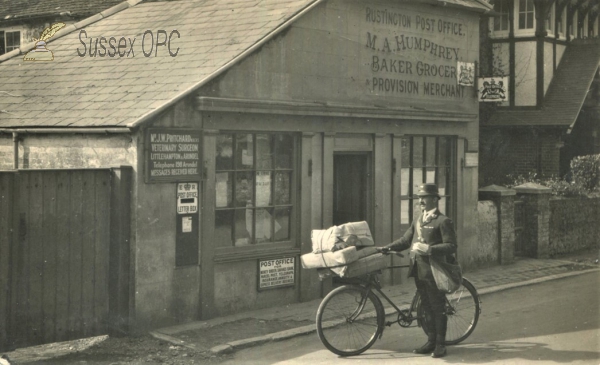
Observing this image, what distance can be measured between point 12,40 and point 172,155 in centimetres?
1392

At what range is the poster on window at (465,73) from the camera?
14.6m

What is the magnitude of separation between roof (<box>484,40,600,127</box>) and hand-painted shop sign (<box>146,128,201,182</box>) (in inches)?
599

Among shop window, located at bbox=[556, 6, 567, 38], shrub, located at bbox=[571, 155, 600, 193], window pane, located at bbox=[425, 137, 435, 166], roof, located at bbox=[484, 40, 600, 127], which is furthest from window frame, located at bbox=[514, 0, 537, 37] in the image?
window pane, located at bbox=[425, 137, 435, 166]

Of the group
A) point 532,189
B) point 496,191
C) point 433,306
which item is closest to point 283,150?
point 433,306

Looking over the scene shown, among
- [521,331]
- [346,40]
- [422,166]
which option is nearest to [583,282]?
[422,166]

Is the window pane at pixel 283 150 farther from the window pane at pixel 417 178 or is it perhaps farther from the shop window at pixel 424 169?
the window pane at pixel 417 178

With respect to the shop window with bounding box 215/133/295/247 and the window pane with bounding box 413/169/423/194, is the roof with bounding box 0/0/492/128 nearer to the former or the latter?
the shop window with bounding box 215/133/295/247

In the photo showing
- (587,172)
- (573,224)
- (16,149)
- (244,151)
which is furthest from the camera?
(587,172)

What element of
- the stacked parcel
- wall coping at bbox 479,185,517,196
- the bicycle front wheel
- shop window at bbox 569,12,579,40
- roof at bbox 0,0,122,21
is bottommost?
the bicycle front wheel

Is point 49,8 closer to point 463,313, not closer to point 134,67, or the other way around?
point 134,67

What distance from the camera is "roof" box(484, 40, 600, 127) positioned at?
22.8 meters

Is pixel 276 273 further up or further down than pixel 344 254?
further down

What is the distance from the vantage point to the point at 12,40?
21625 millimetres

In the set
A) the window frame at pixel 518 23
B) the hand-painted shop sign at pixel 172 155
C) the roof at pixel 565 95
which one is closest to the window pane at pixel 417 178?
the hand-painted shop sign at pixel 172 155
